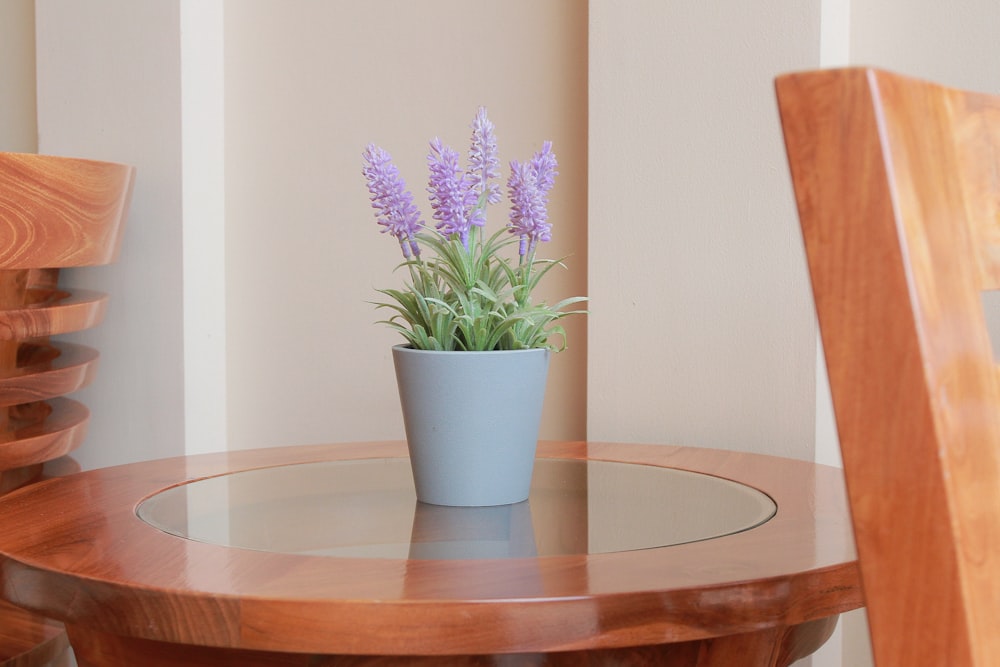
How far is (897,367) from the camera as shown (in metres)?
0.31

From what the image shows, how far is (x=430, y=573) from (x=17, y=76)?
1.63m

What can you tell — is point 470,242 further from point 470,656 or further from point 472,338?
point 470,656

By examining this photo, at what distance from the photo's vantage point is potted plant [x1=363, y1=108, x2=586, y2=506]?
0.97m

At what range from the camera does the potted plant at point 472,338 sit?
97 cm

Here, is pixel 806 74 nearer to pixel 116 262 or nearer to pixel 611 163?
pixel 611 163

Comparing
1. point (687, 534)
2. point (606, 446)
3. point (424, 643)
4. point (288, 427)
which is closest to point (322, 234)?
point (288, 427)

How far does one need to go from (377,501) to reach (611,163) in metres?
0.63

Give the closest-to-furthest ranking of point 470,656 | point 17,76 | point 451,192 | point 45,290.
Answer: point 470,656 → point 451,192 → point 45,290 → point 17,76

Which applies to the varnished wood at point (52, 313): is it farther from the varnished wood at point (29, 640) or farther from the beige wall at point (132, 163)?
the varnished wood at point (29, 640)

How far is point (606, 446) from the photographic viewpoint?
4.34 ft

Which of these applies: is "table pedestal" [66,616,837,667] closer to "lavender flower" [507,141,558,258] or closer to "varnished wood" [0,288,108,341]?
"lavender flower" [507,141,558,258]

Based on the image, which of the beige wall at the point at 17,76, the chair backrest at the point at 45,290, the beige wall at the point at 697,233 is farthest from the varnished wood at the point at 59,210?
the beige wall at the point at 697,233

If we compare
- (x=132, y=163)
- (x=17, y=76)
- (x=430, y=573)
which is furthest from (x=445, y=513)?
(x=17, y=76)

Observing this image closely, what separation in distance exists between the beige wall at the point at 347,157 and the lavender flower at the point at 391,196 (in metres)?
0.64
